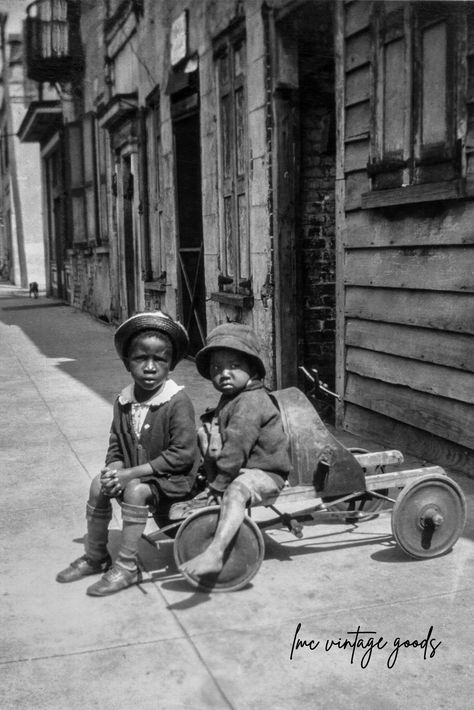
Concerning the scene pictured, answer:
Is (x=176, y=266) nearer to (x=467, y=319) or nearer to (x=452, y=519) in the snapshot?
(x=467, y=319)

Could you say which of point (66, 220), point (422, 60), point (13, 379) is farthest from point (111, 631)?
point (66, 220)

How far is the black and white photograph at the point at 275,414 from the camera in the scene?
290 centimetres

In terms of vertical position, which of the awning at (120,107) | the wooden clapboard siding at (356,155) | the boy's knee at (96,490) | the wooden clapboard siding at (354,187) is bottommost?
the boy's knee at (96,490)

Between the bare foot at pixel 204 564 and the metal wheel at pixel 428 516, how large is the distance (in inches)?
33.7

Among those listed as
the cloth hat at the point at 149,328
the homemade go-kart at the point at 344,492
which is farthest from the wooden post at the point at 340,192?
the cloth hat at the point at 149,328

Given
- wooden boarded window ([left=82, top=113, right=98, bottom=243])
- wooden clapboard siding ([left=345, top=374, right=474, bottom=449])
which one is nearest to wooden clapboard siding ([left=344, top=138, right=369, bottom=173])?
wooden clapboard siding ([left=345, top=374, right=474, bottom=449])

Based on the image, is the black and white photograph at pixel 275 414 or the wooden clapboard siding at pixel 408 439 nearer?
the black and white photograph at pixel 275 414

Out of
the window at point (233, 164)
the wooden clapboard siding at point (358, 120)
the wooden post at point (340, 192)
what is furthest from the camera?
the window at point (233, 164)

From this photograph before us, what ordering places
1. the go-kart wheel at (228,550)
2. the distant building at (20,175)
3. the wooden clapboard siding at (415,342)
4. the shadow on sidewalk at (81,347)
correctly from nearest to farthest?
1. the go-kart wheel at (228,550)
2. the wooden clapboard siding at (415,342)
3. the shadow on sidewalk at (81,347)
4. the distant building at (20,175)

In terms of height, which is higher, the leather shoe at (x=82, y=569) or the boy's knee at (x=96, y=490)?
the boy's knee at (x=96, y=490)

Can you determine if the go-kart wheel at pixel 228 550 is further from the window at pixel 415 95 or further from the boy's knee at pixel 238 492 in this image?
the window at pixel 415 95

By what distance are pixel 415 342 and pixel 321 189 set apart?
2409 millimetres

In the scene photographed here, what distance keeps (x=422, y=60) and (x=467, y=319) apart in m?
1.57

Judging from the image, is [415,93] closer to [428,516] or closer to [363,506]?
[363,506]
